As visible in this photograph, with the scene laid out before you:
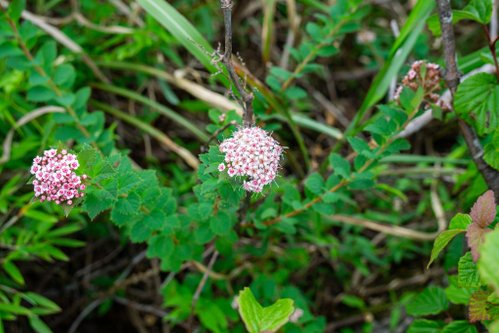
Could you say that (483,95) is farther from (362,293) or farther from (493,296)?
(362,293)

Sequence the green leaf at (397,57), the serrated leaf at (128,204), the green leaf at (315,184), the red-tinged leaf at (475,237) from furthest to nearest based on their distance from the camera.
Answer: the green leaf at (397,57) < the green leaf at (315,184) < the serrated leaf at (128,204) < the red-tinged leaf at (475,237)

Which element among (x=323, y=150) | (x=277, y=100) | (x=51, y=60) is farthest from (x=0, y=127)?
(x=323, y=150)

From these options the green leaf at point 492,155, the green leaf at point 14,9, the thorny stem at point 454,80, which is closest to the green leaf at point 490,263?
the green leaf at point 492,155

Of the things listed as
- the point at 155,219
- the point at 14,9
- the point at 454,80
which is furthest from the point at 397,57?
the point at 14,9

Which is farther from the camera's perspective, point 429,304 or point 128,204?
point 429,304

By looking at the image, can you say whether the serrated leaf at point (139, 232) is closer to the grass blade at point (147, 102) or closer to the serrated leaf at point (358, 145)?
the serrated leaf at point (358, 145)

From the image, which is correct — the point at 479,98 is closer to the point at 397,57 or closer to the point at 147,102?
the point at 397,57
